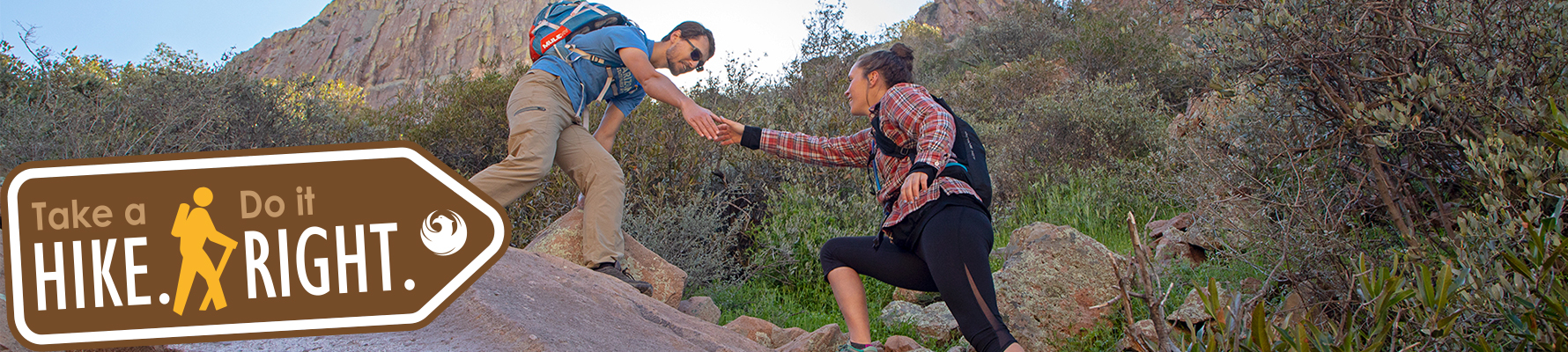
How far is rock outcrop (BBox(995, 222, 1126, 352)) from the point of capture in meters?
4.46

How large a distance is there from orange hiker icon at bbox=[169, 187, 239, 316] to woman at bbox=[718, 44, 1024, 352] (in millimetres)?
1954

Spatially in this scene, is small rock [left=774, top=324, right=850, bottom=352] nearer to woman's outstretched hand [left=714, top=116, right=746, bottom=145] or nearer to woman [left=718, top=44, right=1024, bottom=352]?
woman [left=718, top=44, right=1024, bottom=352]

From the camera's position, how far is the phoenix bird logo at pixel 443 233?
265 centimetres

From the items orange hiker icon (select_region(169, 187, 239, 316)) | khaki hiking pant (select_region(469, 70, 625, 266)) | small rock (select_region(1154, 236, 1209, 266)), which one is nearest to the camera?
orange hiker icon (select_region(169, 187, 239, 316))

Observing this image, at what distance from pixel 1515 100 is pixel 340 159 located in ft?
13.7

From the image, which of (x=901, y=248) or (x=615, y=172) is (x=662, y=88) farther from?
(x=901, y=248)

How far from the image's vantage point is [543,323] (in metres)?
3.14

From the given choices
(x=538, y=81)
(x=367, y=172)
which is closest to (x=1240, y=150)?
(x=538, y=81)

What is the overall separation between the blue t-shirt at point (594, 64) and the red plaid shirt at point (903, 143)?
1.18m

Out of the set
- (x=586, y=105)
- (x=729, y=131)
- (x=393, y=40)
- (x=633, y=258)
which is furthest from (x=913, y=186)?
(x=393, y=40)

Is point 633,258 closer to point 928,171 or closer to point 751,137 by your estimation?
point 751,137

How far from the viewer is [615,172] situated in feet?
14.7

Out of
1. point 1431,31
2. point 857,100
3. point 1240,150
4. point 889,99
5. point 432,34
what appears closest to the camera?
point 889,99

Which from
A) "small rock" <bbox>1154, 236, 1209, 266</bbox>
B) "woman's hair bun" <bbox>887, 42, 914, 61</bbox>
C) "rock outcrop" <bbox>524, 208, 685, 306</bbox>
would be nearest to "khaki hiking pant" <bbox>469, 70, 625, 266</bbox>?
"rock outcrop" <bbox>524, 208, 685, 306</bbox>
